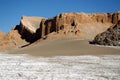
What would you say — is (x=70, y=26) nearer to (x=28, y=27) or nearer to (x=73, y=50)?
(x=28, y=27)

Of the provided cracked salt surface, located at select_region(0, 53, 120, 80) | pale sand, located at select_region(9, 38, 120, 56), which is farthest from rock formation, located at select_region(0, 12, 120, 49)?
cracked salt surface, located at select_region(0, 53, 120, 80)

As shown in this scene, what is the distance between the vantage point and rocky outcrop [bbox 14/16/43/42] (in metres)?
118

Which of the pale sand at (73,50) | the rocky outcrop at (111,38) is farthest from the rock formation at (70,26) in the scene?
the rocky outcrop at (111,38)

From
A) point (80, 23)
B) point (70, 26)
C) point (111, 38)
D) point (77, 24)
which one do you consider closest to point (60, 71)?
point (111, 38)

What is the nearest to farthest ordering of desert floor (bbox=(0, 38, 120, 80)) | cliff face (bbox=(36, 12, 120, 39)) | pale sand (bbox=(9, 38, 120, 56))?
desert floor (bbox=(0, 38, 120, 80)), pale sand (bbox=(9, 38, 120, 56)), cliff face (bbox=(36, 12, 120, 39))

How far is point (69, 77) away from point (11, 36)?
362ft

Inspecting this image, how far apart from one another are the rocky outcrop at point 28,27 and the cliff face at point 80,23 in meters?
6.64

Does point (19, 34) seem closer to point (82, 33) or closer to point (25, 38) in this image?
point (25, 38)

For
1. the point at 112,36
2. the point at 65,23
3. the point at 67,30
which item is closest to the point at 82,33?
the point at 67,30

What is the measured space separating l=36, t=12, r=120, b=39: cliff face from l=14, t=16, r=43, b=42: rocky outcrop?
664 cm

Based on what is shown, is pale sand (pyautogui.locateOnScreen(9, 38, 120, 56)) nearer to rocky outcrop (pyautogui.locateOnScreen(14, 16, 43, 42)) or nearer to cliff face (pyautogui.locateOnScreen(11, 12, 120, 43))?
cliff face (pyautogui.locateOnScreen(11, 12, 120, 43))

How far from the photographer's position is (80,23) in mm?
99812

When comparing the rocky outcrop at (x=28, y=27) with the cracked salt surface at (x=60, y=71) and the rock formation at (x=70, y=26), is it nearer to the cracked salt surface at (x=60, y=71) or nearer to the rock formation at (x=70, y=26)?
the rock formation at (x=70, y=26)

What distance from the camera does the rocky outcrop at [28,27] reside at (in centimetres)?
11769
